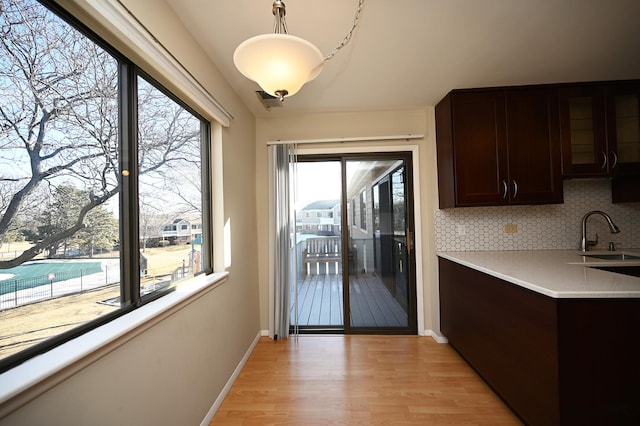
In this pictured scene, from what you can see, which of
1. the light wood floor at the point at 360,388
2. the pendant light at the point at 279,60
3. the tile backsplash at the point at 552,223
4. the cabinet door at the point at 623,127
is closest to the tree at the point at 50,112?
the pendant light at the point at 279,60

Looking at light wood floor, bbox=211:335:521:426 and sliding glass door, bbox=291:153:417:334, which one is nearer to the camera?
light wood floor, bbox=211:335:521:426

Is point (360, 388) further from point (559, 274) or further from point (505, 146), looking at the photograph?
point (505, 146)

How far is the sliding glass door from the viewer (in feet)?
9.71

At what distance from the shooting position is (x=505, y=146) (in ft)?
7.77

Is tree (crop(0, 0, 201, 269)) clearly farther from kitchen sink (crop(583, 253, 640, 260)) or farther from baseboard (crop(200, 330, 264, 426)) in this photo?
kitchen sink (crop(583, 253, 640, 260))

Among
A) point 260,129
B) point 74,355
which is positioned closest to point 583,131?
point 260,129

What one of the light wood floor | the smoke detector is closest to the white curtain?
the light wood floor

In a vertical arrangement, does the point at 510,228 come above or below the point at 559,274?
above

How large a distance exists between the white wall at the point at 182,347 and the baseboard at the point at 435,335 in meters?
1.84

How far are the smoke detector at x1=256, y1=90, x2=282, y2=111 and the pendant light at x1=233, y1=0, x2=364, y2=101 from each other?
1347mm

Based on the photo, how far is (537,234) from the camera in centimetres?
265

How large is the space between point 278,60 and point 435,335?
2968 mm

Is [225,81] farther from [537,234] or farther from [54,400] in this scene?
[537,234]

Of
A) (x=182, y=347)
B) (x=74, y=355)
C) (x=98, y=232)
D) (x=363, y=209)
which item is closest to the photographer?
(x=74, y=355)
